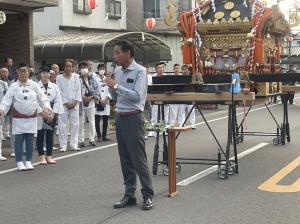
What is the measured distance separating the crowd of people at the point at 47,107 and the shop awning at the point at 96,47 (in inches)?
377

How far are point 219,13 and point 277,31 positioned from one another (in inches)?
50.9

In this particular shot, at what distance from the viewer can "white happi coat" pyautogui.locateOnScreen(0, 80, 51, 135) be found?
9.21 metres

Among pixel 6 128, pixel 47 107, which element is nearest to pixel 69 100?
pixel 47 107

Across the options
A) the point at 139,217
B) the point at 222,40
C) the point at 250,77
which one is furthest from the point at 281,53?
the point at 139,217

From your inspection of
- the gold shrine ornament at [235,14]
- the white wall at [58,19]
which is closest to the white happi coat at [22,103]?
the gold shrine ornament at [235,14]

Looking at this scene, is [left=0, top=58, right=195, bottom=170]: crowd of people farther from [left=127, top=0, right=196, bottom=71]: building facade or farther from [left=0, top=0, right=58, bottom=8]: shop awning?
[left=127, top=0, right=196, bottom=71]: building facade

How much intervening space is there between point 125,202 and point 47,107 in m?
3.54

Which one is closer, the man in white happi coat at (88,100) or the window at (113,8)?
the man in white happi coat at (88,100)

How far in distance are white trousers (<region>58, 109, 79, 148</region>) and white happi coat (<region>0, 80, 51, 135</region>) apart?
2.13 m

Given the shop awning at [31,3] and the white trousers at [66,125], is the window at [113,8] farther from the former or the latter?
the white trousers at [66,125]

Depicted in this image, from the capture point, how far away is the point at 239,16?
392 inches

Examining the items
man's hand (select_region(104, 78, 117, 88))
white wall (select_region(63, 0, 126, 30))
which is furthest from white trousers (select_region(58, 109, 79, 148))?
white wall (select_region(63, 0, 126, 30))

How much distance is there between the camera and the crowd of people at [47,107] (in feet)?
30.3

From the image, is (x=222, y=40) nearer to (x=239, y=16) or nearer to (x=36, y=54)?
(x=239, y=16)
